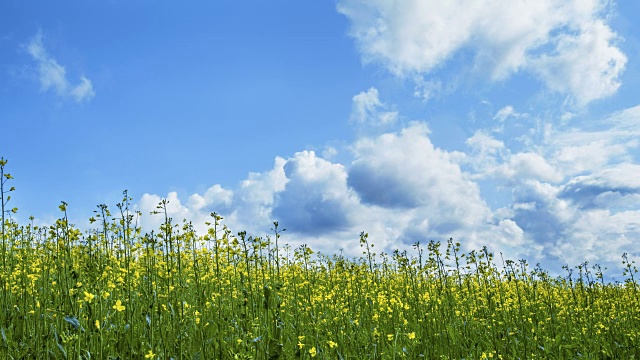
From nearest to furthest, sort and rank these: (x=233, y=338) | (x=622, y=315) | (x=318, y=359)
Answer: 1. (x=318, y=359)
2. (x=233, y=338)
3. (x=622, y=315)

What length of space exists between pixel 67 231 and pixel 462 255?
725 cm

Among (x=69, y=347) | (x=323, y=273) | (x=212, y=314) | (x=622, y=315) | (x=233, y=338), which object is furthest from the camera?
(x=323, y=273)

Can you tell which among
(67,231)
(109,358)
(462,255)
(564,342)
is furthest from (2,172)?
(564,342)

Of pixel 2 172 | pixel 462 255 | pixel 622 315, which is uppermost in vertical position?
pixel 2 172

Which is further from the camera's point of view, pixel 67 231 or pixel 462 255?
pixel 462 255

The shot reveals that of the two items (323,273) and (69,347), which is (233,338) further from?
(323,273)

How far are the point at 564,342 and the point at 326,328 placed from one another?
4516mm

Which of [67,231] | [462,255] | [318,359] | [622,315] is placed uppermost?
[67,231]

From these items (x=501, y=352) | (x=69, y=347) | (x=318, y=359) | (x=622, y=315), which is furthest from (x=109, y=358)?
(x=622, y=315)

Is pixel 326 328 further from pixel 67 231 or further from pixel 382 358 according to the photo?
pixel 67 231

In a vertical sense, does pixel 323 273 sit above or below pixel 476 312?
above

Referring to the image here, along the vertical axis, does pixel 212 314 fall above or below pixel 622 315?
above

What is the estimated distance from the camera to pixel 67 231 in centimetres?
545

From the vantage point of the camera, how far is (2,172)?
5.69 m
